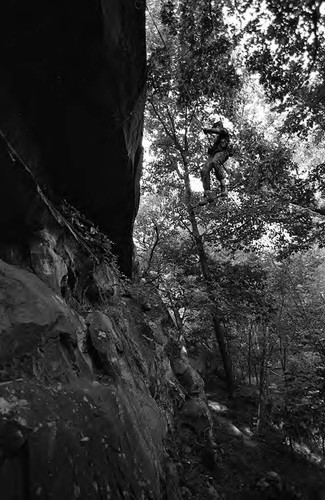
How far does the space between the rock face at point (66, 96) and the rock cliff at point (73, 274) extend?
2 centimetres

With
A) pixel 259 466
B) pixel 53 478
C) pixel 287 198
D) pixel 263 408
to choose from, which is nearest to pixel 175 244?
pixel 287 198

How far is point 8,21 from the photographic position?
459 cm

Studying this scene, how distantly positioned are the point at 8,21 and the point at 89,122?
1839 mm

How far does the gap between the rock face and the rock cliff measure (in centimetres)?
2

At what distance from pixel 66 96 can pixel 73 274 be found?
10.4 ft

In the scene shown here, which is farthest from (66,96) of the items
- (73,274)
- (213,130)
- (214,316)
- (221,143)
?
(214,316)

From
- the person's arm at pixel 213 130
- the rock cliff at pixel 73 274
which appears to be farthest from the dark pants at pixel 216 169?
the rock cliff at pixel 73 274

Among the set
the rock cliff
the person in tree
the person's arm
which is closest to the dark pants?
the person in tree

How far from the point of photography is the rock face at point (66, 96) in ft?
15.3

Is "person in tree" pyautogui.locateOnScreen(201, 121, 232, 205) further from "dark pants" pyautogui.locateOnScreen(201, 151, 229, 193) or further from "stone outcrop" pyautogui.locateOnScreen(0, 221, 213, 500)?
"stone outcrop" pyautogui.locateOnScreen(0, 221, 213, 500)

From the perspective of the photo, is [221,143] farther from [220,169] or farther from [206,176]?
[206,176]

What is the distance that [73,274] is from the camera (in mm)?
6363

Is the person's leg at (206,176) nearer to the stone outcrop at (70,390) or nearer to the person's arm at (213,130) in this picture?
the person's arm at (213,130)

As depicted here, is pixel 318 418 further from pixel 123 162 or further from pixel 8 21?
pixel 8 21
